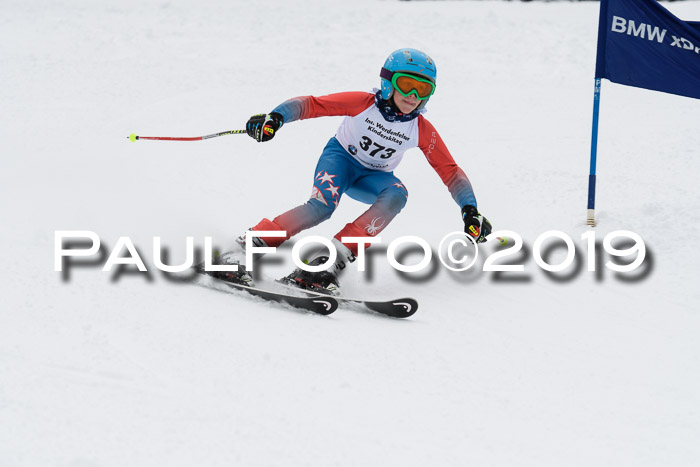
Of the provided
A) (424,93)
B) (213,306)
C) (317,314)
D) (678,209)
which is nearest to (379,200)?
(424,93)

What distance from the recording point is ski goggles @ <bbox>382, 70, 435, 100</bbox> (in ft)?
14.3

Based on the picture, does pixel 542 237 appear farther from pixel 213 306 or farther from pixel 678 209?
pixel 213 306

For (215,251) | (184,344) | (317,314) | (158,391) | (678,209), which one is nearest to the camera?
(158,391)

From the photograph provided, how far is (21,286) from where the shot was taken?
359 centimetres

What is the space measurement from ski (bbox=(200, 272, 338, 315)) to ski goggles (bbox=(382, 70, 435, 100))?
1.37 m

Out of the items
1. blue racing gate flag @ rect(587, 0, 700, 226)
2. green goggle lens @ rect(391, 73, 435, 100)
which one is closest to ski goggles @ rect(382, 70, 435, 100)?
green goggle lens @ rect(391, 73, 435, 100)

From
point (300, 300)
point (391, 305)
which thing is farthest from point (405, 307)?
point (300, 300)

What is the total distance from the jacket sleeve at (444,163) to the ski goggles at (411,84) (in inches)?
10.8

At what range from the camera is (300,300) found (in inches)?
154

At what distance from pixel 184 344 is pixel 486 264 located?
2562mm

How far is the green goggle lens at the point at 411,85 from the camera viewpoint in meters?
4.36

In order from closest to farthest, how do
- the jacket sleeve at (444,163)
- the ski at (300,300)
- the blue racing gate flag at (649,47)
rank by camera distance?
the ski at (300,300)
the jacket sleeve at (444,163)
the blue racing gate flag at (649,47)

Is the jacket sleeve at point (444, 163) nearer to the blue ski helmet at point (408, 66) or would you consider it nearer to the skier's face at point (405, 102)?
the skier's face at point (405, 102)
